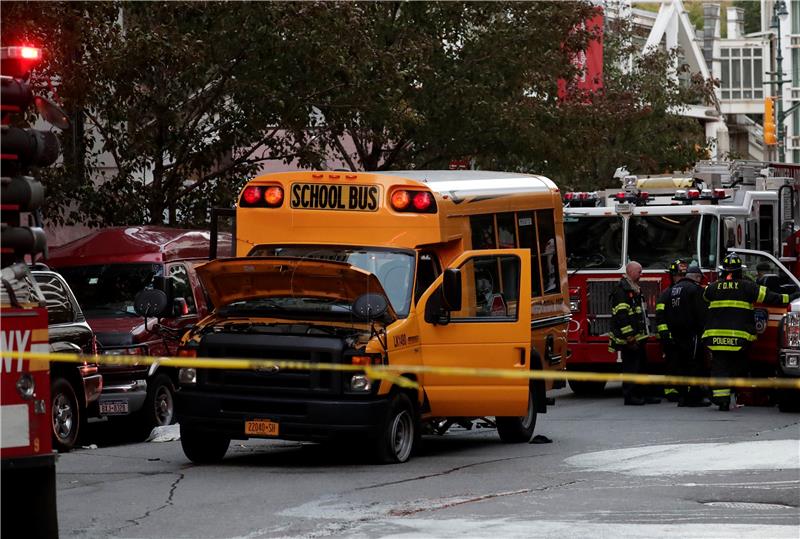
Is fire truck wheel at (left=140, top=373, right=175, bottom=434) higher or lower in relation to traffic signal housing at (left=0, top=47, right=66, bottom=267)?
lower

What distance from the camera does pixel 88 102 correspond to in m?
20.8

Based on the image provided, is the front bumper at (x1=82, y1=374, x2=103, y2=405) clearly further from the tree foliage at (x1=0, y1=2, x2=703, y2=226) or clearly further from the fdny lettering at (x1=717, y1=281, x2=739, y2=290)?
the fdny lettering at (x1=717, y1=281, x2=739, y2=290)

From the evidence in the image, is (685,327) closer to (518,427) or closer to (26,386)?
(518,427)

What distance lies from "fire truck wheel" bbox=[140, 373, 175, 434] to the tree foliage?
3.90 m

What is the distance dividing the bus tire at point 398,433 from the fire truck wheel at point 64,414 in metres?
3.44

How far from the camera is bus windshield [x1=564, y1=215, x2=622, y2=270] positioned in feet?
70.4

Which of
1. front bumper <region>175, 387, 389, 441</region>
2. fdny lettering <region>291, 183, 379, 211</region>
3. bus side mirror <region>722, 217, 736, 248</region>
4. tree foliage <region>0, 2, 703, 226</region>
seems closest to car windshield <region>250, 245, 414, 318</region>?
fdny lettering <region>291, 183, 379, 211</region>

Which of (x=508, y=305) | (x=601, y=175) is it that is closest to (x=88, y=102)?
(x=508, y=305)

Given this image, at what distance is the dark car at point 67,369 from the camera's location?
14859mm

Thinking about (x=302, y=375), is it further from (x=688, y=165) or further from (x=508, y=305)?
(x=688, y=165)

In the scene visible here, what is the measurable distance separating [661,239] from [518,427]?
681cm

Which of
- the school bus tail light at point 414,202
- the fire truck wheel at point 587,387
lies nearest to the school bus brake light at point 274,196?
the school bus tail light at point 414,202

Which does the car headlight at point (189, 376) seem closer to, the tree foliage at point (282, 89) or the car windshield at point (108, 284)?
the car windshield at point (108, 284)

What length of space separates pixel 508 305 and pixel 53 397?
4.32 m
